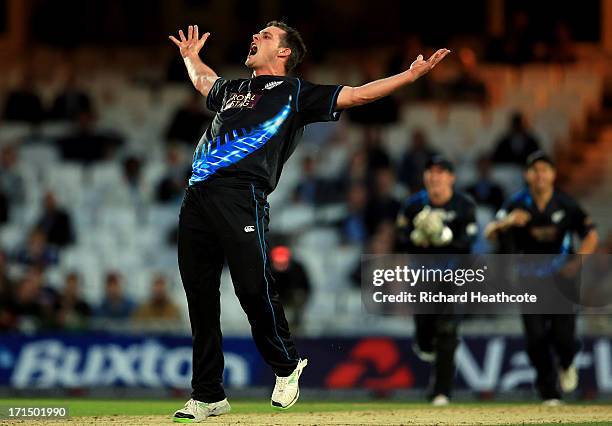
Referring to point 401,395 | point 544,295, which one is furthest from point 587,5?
point 544,295

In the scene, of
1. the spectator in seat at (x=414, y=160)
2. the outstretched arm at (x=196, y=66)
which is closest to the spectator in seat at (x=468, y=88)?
the spectator in seat at (x=414, y=160)

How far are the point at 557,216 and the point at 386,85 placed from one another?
4140mm

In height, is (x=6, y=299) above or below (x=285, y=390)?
below

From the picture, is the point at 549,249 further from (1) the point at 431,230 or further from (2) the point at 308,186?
(2) the point at 308,186

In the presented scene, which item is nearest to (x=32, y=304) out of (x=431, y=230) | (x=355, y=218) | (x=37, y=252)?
(x=37, y=252)

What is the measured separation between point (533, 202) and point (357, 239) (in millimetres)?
5109

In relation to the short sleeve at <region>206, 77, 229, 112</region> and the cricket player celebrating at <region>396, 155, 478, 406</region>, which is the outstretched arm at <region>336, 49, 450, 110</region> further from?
the cricket player celebrating at <region>396, 155, 478, 406</region>

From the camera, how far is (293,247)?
54.0ft

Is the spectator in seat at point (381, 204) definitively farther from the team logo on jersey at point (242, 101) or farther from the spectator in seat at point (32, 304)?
the team logo on jersey at point (242, 101)

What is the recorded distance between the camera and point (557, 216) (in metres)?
11.6

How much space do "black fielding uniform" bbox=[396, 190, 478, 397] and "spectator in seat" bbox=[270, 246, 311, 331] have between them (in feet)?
11.6

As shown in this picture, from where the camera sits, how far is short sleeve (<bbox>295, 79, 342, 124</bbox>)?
8.12m

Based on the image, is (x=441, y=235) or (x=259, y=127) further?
(x=441, y=235)

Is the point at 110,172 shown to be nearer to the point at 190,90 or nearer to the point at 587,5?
the point at 190,90
